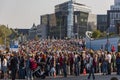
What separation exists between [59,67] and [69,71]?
0.86 meters

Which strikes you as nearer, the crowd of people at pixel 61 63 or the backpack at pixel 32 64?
A: the backpack at pixel 32 64

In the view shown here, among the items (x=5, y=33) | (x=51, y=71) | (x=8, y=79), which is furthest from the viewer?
(x=5, y=33)

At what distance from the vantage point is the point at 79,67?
33.9m

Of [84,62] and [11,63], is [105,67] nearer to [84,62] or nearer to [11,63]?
[84,62]

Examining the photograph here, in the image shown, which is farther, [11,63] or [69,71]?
[69,71]

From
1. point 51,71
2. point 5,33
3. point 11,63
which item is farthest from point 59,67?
point 5,33

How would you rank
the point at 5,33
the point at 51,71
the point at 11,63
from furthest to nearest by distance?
the point at 5,33
the point at 51,71
the point at 11,63

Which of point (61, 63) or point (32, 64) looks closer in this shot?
point (32, 64)

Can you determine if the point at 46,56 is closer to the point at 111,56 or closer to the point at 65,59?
the point at 65,59

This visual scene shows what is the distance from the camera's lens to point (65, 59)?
109 ft

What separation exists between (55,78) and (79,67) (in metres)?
2.67

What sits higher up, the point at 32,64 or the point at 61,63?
the point at 32,64

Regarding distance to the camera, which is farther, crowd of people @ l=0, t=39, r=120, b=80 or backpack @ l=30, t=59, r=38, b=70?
crowd of people @ l=0, t=39, r=120, b=80

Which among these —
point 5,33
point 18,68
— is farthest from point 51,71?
point 5,33
